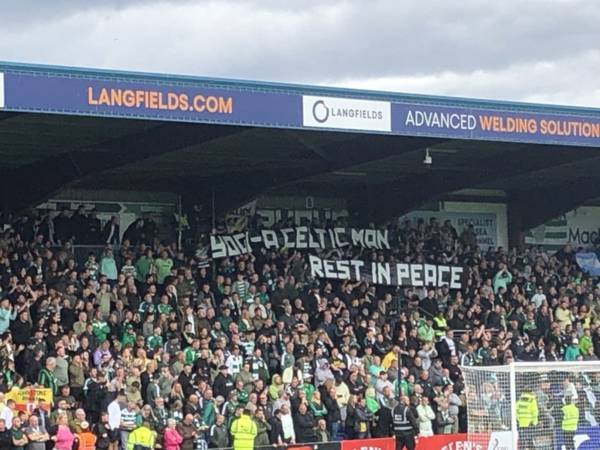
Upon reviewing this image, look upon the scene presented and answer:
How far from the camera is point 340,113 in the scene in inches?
890

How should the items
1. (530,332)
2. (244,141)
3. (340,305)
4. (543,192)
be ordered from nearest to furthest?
(244,141) → (340,305) → (530,332) → (543,192)

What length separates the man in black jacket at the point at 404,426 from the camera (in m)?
24.2

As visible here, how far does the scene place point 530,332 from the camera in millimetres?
29781

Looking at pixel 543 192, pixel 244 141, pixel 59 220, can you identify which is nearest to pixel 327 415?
pixel 244 141

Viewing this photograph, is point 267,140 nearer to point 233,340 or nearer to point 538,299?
point 233,340

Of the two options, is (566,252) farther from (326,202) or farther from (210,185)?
(210,185)

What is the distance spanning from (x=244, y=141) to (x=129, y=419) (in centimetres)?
655

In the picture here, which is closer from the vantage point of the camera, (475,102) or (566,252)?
(475,102)

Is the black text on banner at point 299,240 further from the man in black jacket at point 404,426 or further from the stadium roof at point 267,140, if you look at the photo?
the man in black jacket at point 404,426

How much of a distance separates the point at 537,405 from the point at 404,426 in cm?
249

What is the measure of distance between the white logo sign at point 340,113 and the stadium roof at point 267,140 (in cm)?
2

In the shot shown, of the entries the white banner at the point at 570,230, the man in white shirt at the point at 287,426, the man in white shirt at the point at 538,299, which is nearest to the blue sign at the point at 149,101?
the man in white shirt at the point at 287,426

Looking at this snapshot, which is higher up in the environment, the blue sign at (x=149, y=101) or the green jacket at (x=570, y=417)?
the blue sign at (x=149, y=101)

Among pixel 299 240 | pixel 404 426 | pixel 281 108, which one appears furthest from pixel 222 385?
pixel 299 240
